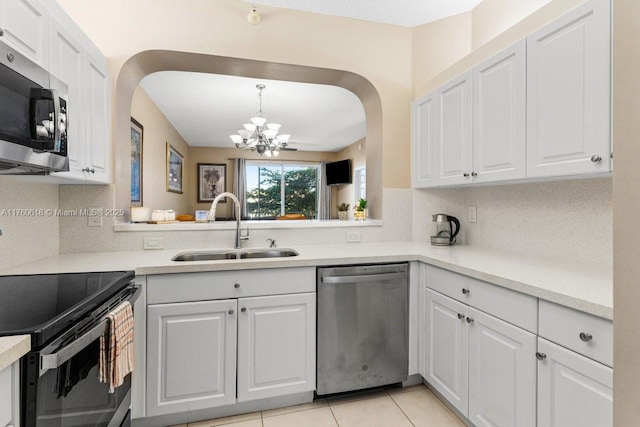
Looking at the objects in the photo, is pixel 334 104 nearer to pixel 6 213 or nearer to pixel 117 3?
pixel 117 3

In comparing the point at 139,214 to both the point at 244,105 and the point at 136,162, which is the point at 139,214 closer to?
the point at 136,162

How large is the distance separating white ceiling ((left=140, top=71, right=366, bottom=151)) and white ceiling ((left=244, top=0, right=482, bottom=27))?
152 centimetres

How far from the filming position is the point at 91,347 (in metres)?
1.16

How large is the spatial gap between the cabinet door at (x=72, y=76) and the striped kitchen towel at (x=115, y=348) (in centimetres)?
81

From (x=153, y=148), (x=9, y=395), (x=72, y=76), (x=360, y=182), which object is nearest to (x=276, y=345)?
(x=9, y=395)

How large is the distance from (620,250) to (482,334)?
132 centimetres

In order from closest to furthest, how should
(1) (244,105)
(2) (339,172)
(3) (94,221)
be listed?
1. (3) (94,221)
2. (1) (244,105)
3. (2) (339,172)

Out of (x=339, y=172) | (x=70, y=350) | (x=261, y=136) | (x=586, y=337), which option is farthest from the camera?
(x=339, y=172)

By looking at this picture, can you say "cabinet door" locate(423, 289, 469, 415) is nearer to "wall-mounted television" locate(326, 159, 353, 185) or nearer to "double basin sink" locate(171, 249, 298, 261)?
"double basin sink" locate(171, 249, 298, 261)

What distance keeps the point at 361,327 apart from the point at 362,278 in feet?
0.98

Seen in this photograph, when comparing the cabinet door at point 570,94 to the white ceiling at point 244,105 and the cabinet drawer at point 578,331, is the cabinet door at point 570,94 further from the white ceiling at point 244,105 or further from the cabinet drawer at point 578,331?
the white ceiling at point 244,105

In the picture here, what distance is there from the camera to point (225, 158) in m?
8.52

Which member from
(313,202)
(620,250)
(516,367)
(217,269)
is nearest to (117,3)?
(217,269)

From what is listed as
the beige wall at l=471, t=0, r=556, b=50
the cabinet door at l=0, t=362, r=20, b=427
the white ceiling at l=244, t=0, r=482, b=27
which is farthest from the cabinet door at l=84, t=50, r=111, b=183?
the beige wall at l=471, t=0, r=556, b=50
